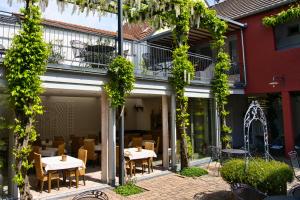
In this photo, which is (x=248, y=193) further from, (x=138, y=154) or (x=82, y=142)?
(x=82, y=142)

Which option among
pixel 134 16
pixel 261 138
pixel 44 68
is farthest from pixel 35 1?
pixel 261 138

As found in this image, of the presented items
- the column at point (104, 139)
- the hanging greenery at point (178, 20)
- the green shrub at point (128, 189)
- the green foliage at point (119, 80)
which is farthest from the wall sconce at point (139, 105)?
the green shrub at point (128, 189)

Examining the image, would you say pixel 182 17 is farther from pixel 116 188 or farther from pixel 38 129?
pixel 38 129

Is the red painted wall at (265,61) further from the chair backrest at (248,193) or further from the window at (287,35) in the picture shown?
the chair backrest at (248,193)

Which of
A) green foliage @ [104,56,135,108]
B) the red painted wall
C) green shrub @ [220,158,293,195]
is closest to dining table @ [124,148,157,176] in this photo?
green foliage @ [104,56,135,108]

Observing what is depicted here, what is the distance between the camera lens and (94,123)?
1530 cm

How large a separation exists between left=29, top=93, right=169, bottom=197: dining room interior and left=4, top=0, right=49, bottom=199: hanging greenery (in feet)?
3.88

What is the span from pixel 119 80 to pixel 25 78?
2.64 meters

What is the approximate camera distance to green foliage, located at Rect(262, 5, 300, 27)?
444 inches

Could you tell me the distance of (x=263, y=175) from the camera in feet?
19.8

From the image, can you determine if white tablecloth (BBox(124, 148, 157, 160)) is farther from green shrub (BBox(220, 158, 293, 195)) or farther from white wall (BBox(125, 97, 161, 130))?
white wall (BBox(125, 97, 161, 130))

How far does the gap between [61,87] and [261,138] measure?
1047 cm

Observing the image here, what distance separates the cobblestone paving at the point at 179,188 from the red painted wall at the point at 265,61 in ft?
17.9

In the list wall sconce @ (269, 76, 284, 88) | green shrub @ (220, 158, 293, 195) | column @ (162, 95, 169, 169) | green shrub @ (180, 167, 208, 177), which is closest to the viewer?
green shrub @ (220, 158, 293, 195)
